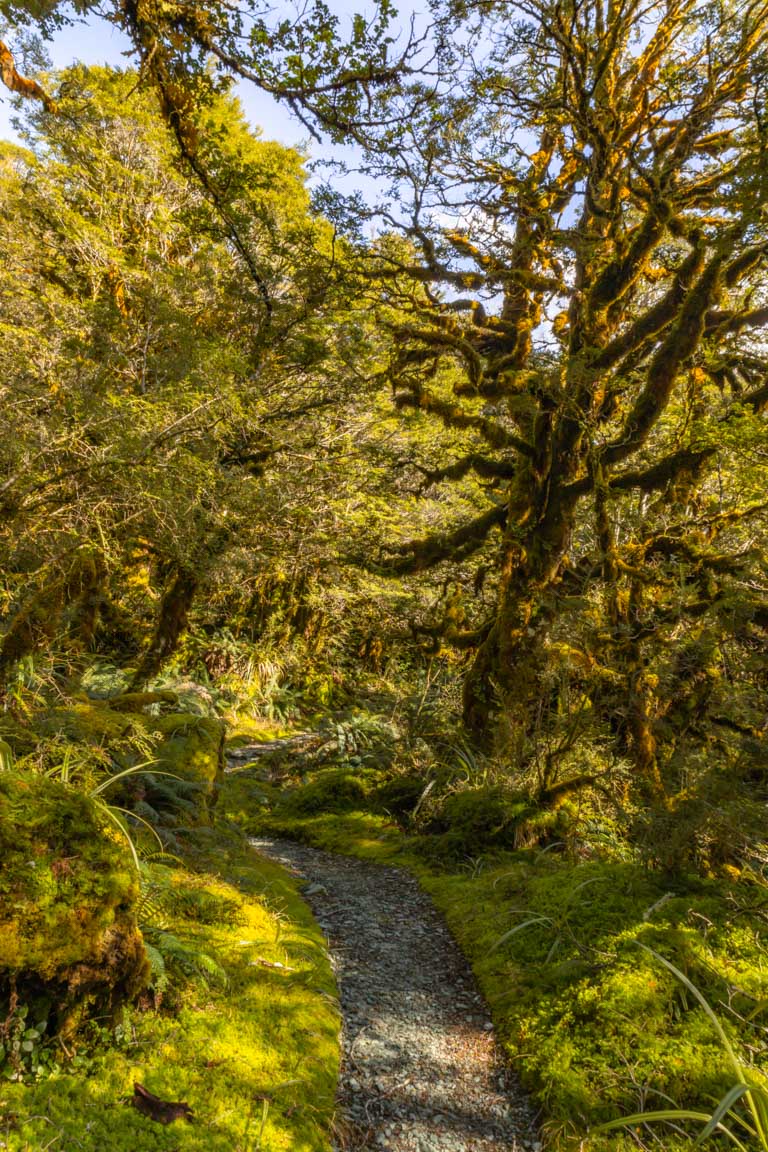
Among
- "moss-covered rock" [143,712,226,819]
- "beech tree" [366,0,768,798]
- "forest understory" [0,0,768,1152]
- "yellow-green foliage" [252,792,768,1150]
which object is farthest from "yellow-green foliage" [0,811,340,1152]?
"beech tree" [366,0,768,798]

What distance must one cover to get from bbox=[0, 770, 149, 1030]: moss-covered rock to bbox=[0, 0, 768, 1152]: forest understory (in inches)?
0.6

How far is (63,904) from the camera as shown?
7.07ft

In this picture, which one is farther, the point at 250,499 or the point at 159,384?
the point at 250,499

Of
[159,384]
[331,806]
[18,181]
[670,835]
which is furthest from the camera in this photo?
[18,181]

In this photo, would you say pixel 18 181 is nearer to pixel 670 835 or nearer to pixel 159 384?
pixel 159 384

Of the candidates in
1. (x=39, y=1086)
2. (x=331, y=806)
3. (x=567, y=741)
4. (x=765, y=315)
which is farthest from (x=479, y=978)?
(x=765, y=315)

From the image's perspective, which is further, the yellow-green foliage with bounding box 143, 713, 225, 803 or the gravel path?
the yellow-green foliage with bounding box 143, 713, 225, 803

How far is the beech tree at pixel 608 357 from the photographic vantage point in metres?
5.82

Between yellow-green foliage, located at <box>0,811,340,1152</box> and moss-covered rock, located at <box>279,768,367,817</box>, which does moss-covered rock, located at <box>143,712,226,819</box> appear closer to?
yellow-green foliage, located at <box>0,811,340,1152</box>

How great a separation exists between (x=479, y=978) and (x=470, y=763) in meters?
3.38

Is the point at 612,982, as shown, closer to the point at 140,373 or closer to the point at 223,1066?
the point at 223,1066

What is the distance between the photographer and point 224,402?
758 centimetres

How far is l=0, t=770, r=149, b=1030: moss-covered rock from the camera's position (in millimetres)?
2064

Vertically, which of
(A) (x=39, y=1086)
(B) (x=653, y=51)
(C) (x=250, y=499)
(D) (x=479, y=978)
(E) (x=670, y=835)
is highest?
(B) (x=653, y=51)
